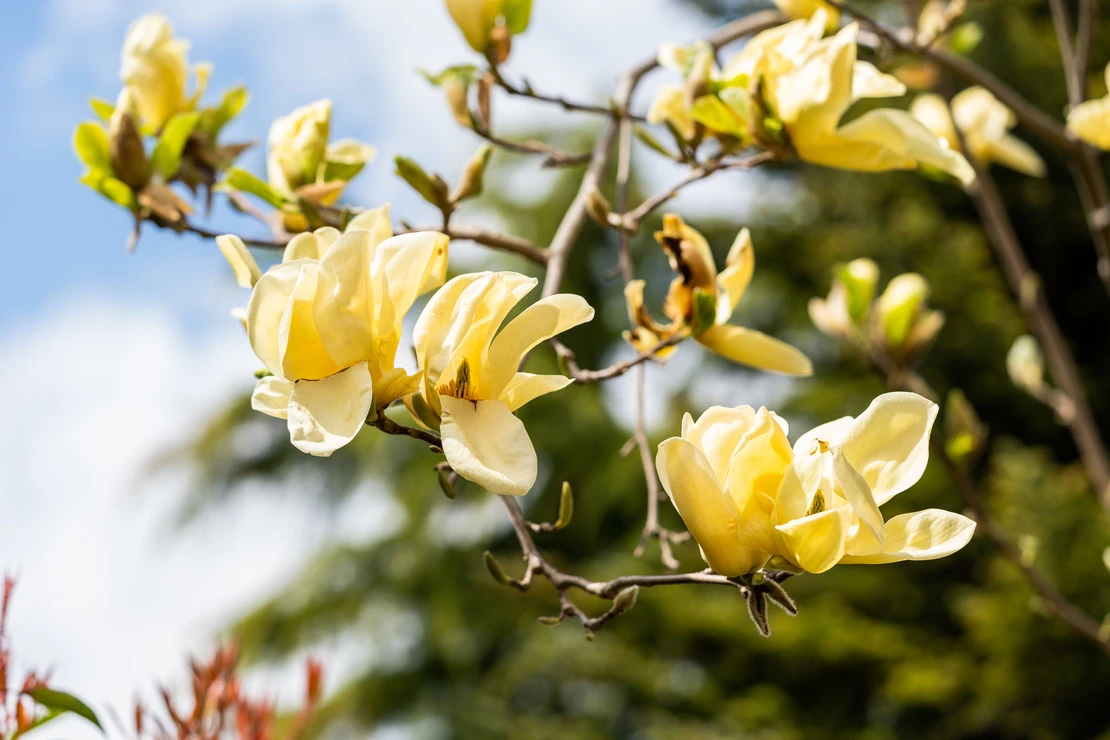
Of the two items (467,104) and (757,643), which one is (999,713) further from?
(467,104)

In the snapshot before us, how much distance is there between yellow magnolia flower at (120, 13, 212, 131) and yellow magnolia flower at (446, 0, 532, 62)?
0.22 metres

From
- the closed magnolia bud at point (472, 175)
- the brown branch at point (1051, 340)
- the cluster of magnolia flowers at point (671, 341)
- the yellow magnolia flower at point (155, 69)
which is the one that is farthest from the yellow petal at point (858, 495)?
the brown branch at point (1051, 340)

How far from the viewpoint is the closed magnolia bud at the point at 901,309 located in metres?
0.88

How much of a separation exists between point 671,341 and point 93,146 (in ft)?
1.25

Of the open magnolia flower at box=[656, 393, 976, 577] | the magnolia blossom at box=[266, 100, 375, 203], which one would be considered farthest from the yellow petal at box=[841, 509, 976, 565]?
the magnolia blossom at box=[266, 100, 375, 203]

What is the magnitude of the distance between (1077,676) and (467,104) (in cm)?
337

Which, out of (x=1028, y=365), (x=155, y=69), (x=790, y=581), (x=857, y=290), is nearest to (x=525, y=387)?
(x=155, y=69)

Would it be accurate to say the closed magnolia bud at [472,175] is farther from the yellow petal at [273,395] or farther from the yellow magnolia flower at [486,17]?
the yellow petal at [273,395]

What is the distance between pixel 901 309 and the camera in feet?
2.88

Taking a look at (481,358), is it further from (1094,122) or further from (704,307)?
(1094,122)

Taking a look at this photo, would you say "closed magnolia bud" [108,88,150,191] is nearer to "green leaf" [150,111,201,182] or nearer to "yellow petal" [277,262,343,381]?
"green leaf" [150,111,201,182]

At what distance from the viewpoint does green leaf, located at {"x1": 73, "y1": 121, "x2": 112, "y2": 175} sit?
61 cm

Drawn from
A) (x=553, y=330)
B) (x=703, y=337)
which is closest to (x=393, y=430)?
(x=553, y=330)

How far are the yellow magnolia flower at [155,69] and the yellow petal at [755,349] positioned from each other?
432 millimetres
